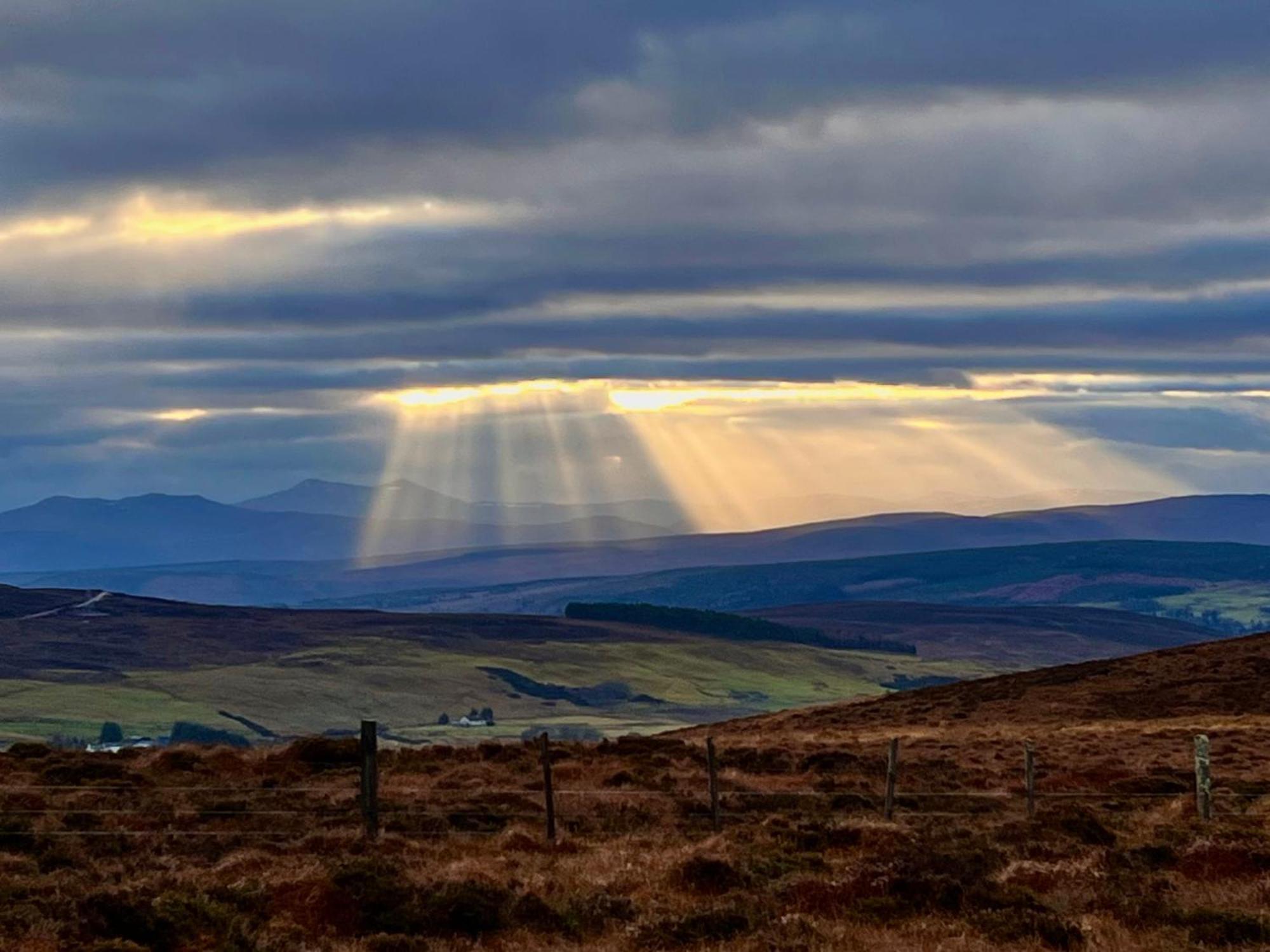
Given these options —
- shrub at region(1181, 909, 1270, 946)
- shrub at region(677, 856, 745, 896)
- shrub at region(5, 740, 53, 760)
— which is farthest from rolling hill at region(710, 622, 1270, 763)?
shrub at region(1181, 909, 1270, 946)

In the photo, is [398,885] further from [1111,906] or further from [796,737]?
[796,737]

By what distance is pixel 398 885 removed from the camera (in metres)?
23.0

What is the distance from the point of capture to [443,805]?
36.5 meters

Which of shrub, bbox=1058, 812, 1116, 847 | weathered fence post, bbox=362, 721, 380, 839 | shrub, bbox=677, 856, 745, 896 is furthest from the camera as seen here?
shrub, bbox=1058, 812, 1116, 847

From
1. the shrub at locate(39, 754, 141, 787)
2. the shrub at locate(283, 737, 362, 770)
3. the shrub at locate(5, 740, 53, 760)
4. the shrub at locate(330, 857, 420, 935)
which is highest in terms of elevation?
the shrub at locate(330, 857, 420, 935)

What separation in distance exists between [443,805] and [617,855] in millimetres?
9312

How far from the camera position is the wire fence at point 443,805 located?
103ft

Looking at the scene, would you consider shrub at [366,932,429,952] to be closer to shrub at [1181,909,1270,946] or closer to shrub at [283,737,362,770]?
shrub at [1181,909,1270,946]

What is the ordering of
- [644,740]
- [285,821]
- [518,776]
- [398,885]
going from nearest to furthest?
[398,885] < [285,821] < [518,776] < [644,740]

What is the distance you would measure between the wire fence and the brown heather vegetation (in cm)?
13

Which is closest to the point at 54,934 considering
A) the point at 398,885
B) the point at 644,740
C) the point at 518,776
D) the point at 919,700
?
the point at 398,885

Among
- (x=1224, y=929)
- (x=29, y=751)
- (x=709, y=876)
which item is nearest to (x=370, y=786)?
(x=709, y=876)

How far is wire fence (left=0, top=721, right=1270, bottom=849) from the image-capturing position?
31281 millimetres

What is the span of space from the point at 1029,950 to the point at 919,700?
82510 mm
